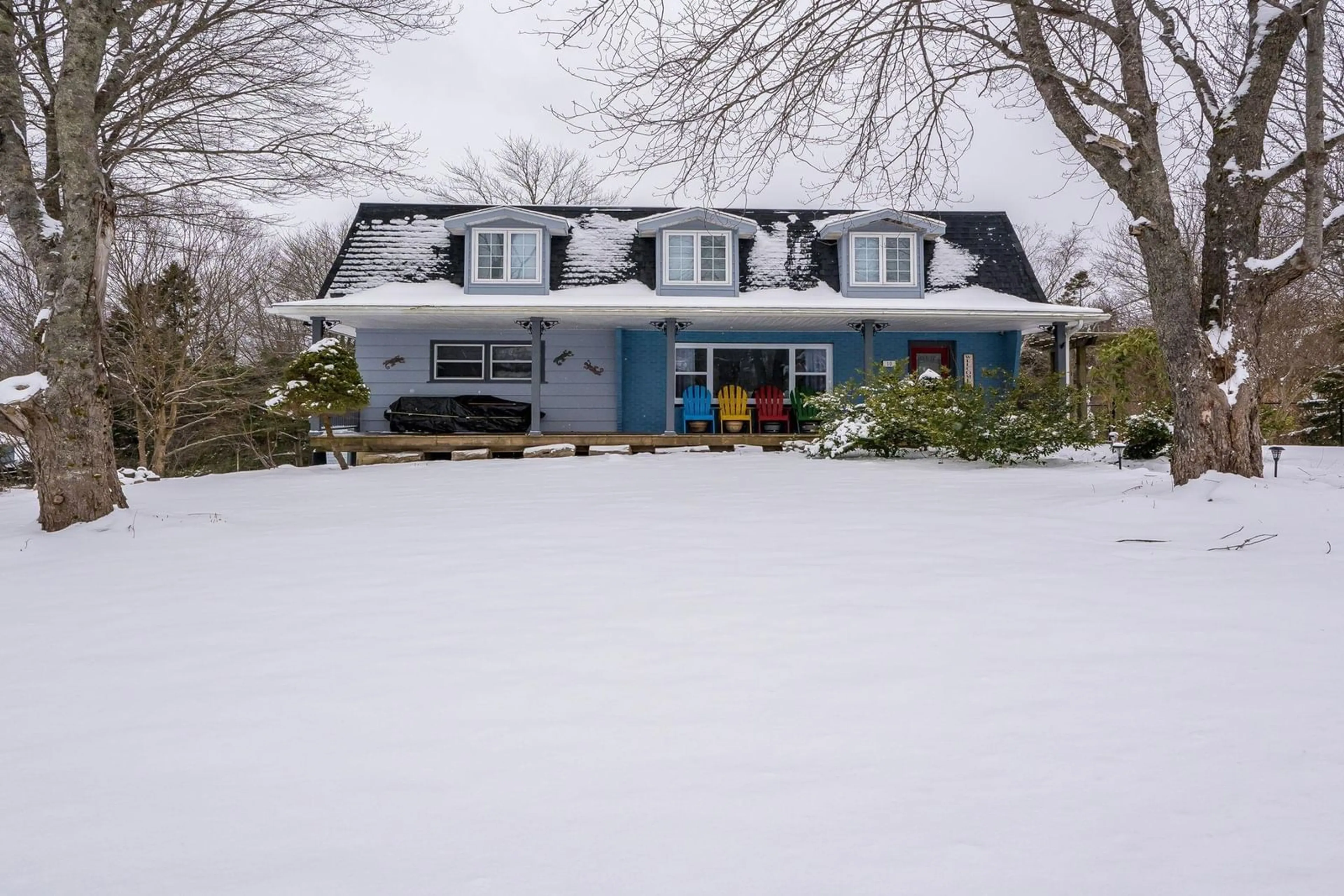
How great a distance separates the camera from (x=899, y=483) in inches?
299

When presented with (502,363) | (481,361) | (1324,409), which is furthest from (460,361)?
(1324,409)

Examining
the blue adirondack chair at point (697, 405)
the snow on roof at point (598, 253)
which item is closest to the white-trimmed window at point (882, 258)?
the blue adirondack chair at point (697, 405)

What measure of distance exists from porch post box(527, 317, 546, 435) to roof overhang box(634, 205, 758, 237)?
9.11ft

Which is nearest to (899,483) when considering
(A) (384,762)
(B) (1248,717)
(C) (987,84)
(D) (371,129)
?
(C) (987,84)

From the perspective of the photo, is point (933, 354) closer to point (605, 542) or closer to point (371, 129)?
point (371, 129)

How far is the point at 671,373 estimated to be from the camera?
1415cm

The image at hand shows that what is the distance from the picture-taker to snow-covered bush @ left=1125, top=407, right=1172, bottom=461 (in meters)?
10.1

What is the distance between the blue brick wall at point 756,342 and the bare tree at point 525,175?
38.0 feet

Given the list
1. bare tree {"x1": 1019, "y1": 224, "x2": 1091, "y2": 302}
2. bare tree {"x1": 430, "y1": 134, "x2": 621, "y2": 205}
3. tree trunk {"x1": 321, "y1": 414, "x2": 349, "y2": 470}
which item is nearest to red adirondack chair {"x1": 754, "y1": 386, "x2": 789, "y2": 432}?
tree trunk {"x1": 321, "y1": 414, "x2": 349, "y2": 470}

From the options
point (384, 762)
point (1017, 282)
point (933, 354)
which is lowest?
point (384, 762)

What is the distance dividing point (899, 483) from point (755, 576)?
408 cm

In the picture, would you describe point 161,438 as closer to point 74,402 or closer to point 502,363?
point 502,363

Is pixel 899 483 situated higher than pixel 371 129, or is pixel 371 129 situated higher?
pixel 371 129

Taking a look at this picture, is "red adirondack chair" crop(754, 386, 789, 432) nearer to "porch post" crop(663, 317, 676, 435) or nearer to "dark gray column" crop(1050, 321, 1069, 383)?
"porch post" crop(663, 317, 676, 435)
